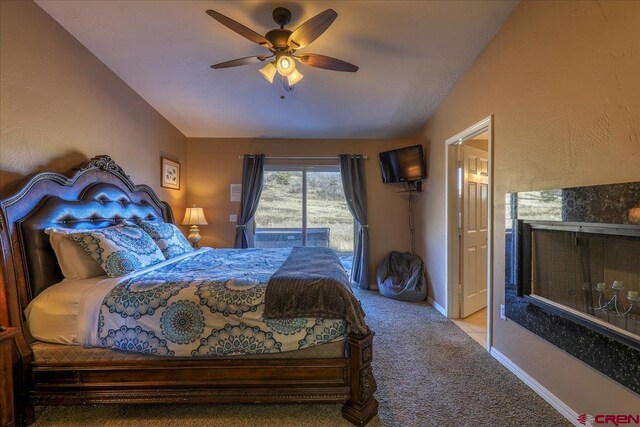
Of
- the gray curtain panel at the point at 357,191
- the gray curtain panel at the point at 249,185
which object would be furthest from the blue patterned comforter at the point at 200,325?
the gray curtain panel at the point at 357,191

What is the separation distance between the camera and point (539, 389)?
6.58ft

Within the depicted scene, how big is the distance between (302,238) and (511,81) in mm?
3321

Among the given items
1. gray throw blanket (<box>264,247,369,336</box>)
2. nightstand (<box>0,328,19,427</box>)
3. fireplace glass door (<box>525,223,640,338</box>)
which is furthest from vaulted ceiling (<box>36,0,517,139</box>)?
nightstand (<box>0,328,19,427</box>)

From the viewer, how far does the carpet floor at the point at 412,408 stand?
175 centimetres

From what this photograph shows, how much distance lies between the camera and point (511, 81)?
7.64 ft

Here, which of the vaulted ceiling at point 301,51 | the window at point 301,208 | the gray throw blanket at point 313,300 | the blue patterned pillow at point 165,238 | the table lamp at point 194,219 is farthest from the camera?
the window at point 301,208

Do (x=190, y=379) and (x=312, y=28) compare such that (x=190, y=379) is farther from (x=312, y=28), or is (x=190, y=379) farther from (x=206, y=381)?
(x=312, y=28)

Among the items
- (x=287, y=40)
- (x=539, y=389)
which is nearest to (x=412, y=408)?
(x=539, y=389)

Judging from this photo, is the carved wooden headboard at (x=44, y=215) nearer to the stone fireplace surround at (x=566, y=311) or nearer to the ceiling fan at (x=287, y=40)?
the ceiling fan at (x=287, y=40)

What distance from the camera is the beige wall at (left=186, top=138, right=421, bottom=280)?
4.51m

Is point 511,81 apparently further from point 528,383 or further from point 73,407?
point 73,407

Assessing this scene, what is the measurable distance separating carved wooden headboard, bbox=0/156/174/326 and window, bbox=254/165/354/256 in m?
2.08

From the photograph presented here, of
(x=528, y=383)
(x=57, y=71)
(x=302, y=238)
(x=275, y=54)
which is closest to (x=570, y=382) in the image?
(x=528, y=383)

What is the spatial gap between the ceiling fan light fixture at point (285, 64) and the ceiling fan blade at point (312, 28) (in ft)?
0.31
